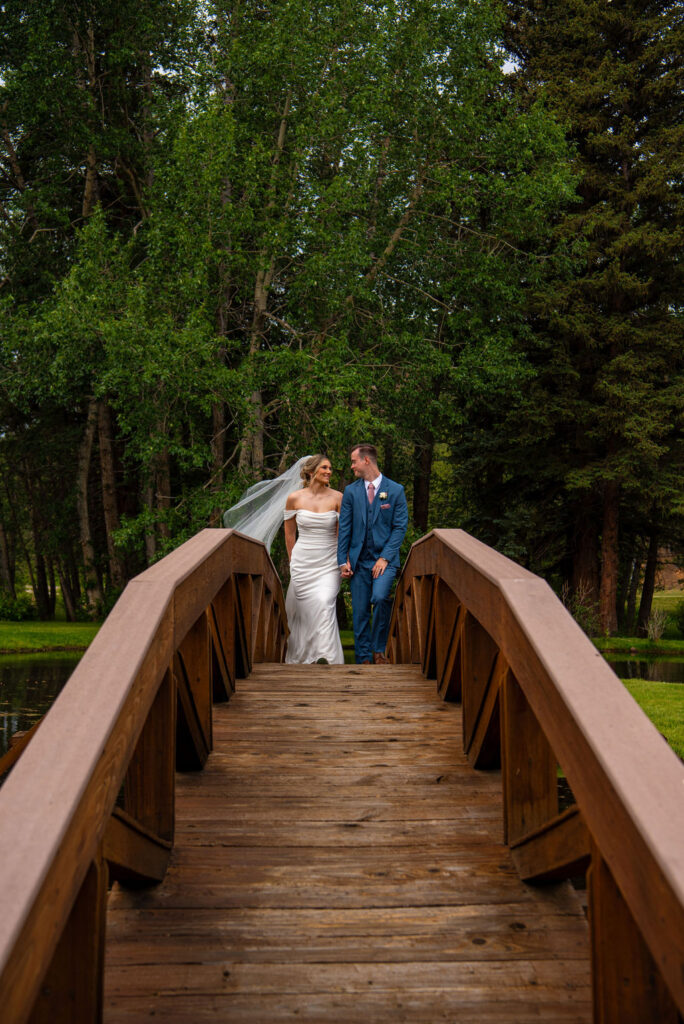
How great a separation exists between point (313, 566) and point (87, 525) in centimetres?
1835

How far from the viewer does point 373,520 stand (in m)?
8.31

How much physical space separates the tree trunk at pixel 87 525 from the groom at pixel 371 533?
60.9 ft

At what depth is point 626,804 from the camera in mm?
1715

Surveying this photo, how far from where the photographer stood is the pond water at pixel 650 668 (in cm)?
1865

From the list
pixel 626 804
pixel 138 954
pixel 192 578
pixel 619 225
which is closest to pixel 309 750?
pixel 192 578

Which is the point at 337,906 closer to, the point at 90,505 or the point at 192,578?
the point at 192,578

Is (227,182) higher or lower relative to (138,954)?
higher

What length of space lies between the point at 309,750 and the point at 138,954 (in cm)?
161

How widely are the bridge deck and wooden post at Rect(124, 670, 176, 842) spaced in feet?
0.78

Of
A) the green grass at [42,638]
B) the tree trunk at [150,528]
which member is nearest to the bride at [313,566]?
the tree trunk at [150,528]

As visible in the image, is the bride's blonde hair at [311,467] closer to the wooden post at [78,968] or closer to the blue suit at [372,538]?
the blue suit at [372,538]

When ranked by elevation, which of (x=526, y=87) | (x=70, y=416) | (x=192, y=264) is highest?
(x=526, y=87)

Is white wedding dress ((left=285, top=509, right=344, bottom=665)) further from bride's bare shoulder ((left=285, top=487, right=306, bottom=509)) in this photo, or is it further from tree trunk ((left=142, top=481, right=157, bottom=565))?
tree trunk ((left=142, top=481, right=157, bottom=565))

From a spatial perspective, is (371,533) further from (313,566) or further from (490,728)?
(490,728)
